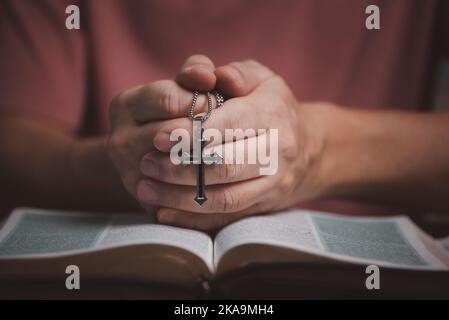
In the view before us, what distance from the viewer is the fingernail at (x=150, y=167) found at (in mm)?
682

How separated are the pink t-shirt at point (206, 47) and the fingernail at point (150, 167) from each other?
487mm

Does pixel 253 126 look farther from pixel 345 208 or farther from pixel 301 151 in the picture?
pixel 345 208

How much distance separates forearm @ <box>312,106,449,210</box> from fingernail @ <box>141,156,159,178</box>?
0.39 m

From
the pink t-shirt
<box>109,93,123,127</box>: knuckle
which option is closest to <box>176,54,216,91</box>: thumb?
<box>109,93,123,127</box>: knuckle

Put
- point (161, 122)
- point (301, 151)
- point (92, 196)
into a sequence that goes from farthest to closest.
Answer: point (92, 196)
point (301, 151)
point (161, 122)

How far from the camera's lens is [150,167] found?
0.69 metres

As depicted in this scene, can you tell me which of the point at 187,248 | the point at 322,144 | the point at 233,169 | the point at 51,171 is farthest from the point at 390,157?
A: the point at 51,171

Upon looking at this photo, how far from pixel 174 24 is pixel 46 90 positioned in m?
0.34

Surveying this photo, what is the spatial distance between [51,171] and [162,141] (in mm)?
453

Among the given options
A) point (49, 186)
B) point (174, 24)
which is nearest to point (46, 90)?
point (49, 186)

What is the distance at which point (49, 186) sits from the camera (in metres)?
1.02

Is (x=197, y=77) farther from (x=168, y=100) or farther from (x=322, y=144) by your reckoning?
(x=322, y=144)

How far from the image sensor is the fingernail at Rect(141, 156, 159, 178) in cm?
68

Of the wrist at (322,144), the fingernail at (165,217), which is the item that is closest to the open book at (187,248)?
the fingernail at (165,217)
